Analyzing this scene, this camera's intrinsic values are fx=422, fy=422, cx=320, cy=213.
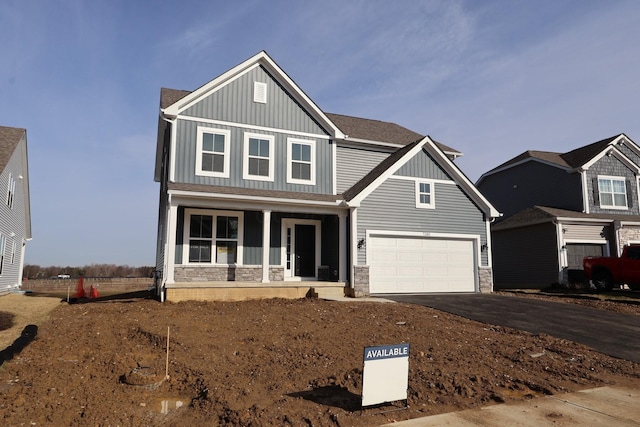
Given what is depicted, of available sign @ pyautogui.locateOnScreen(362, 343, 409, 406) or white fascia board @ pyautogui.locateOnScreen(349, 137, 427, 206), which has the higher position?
white fascia board @ pyautogui.locateOnScreen(349, 137, 427, 206)

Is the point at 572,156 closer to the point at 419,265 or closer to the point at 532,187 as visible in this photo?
the point at 532,187

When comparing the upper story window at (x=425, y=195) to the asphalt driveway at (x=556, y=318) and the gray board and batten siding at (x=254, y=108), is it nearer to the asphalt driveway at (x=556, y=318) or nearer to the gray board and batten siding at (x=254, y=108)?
the asphalt driveway at (x=556, y=318)

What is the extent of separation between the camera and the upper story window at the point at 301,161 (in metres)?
15.7

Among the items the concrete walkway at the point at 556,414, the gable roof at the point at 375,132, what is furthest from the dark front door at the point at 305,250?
the concrete walkway at the point at 556,414

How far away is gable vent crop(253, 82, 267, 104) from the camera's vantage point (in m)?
15.5

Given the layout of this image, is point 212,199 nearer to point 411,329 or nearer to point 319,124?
point 319,124

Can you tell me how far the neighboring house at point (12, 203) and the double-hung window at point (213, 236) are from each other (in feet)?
26.5

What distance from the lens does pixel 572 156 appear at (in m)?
23.8

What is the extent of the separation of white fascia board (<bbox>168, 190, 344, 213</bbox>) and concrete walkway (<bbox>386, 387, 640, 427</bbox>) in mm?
9928

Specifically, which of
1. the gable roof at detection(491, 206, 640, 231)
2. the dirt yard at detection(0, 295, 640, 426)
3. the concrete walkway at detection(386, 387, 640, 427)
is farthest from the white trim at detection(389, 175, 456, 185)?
the concrete walkway at detection(386, 387, 640, 427)

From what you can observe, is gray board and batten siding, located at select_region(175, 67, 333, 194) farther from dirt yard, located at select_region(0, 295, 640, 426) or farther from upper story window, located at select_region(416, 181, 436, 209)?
dirt yard, located at select_region(0, 295, 640, 426)

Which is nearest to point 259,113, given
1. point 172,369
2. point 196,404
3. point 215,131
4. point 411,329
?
point 215,131

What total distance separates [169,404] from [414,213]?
488 inches

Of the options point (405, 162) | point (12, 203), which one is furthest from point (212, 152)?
point (12, 203)
